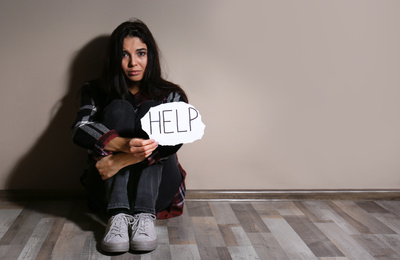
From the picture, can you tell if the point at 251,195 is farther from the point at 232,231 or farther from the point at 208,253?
the point at 208,253

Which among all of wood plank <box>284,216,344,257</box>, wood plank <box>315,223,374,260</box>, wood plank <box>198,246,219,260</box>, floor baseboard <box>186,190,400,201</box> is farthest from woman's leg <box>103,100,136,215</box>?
wood plank <box>315,223,374,260</box>

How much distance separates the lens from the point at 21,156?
237 cm

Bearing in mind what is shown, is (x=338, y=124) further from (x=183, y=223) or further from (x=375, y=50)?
(x=183, y=223)

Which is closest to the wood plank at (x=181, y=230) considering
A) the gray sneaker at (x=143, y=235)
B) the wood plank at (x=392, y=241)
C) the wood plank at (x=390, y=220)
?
the gray sneaker at (x=143, y=235)

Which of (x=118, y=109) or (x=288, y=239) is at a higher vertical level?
(x=118, y=109)

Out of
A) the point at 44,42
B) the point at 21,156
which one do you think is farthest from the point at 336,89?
the point at 21,156

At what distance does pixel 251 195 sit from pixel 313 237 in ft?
1.77

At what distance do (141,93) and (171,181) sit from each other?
41cm

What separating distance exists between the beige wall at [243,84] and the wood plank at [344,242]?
42cm

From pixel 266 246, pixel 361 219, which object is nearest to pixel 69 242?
pixel 266 246

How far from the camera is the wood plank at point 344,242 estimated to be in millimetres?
1817

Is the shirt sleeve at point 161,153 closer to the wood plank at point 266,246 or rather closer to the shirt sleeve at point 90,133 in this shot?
the shirt sleeve at point 90,133

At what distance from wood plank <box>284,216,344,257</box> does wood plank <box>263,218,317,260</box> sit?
0.07ft

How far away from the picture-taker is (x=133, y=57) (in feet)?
6.77
